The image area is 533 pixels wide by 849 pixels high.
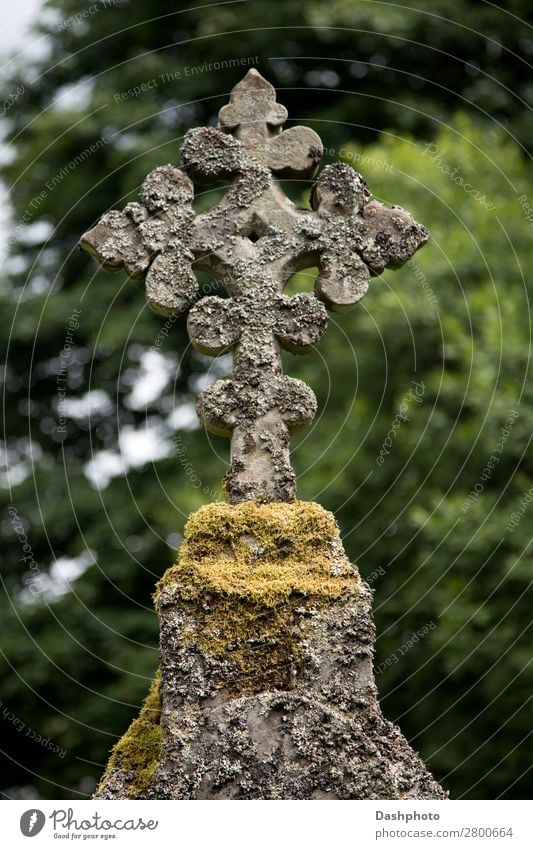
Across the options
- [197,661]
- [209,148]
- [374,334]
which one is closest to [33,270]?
[374,334]

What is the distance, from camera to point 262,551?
413 centimetres

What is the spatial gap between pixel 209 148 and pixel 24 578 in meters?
9.80

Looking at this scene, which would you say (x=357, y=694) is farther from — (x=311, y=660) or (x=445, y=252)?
(x=445, y=252)

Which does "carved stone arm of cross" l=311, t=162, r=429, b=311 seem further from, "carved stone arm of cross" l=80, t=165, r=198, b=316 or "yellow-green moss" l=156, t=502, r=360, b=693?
"yellow-green moss" l=156, t=502, r=360, b=693

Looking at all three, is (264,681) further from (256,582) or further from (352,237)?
(352,237)

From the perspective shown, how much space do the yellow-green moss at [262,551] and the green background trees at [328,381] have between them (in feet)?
17.4

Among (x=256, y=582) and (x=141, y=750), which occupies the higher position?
(x=256, y=582)

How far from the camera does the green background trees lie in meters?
10.4

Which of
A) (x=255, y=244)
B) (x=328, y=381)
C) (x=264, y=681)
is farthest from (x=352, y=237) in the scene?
(x=328, y=381)

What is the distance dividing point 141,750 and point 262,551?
0.78 metres

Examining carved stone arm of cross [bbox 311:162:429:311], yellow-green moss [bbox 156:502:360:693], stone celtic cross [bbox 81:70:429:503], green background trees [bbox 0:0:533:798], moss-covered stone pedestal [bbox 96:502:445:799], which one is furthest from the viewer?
green background trees [bbox 0:0:533:798]
